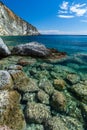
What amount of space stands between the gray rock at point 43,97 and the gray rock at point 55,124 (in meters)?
1.18

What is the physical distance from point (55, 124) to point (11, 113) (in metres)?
1.72

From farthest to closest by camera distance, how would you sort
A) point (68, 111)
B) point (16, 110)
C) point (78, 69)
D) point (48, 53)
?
point (48, 53) → point (78, 69) → point (68, 111) → point (16, 110)

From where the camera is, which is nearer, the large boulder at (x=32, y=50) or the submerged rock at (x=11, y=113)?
the submerged rock at (x=11, y=113)

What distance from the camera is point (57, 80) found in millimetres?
11188

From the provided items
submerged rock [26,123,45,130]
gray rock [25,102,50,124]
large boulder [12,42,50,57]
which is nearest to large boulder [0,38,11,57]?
large boulder [12,42,50,57]

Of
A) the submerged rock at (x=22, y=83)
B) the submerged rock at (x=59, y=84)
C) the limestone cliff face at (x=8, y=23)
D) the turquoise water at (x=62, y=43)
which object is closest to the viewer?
the submerged rock at (x=22, y=83)

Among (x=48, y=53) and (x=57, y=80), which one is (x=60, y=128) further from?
(x=48, y=53)

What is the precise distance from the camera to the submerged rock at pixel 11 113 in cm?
738

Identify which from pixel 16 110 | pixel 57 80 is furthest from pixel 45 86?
pixel 16 110

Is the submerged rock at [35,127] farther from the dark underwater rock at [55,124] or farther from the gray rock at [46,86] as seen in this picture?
the gray rock at [46,86]

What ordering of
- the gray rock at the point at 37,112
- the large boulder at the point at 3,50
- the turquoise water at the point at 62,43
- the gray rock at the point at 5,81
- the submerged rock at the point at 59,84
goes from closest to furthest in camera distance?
the gray rock at the point at 37,112 → the gray rock at the point at 5,81 → the submerged rock at the point at 59,84 → the large boulder at the point at 3,50 → the turquoise water at the point at 62,43

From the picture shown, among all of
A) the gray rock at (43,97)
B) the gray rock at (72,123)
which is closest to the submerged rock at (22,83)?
the gray rock at (43,97)

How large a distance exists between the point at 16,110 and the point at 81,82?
15.8 ft

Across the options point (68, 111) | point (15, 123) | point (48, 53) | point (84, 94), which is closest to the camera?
point (15, 123)
